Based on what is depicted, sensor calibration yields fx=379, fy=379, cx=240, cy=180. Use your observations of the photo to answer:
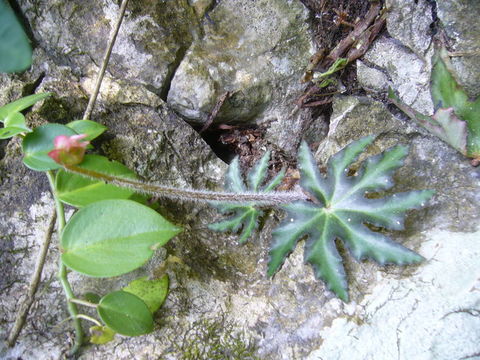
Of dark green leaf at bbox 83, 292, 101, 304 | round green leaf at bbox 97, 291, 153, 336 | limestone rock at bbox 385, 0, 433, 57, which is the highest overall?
limestone rock at bbox 385, 0, 433, 57

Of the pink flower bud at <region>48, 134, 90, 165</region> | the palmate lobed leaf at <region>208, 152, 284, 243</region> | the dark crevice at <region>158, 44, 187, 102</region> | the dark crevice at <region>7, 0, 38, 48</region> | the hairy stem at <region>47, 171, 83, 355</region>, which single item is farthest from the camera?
the dark crevice at <region>158, 44, 187, 102</region>

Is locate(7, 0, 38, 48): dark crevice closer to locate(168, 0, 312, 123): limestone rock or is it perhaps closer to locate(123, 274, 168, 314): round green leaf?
locate(168, 0, 312, 123): limestone rock

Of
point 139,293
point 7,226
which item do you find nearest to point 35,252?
point 7,226

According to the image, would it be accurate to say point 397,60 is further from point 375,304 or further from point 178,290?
point 178,290

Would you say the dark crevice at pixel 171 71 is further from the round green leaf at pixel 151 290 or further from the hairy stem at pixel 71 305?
the round green leaf at pixel 151 290

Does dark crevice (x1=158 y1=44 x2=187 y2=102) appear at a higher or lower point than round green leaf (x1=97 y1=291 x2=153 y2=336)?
higher

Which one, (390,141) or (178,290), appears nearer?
(178,290)

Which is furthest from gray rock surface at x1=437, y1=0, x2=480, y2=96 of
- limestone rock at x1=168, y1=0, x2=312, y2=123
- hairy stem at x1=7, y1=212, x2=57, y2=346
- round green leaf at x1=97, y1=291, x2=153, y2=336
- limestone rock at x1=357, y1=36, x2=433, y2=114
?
hairy stem at x1=7, y1=212, x2=57, y2=346
